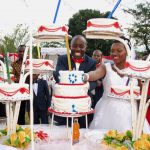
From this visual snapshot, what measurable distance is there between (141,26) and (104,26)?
2707 cm

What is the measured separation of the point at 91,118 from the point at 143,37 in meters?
25.4

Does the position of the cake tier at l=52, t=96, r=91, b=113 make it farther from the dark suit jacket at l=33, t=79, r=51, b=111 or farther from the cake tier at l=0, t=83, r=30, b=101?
the dark suit jacket at l=33, t=79, r=51, b=111

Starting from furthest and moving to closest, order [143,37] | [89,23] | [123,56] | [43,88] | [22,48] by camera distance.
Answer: [143,37] < [43,88] < [22,48] < [123,56] < [89,23]

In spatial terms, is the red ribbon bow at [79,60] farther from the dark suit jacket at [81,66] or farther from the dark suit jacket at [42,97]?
the dark suit jacket at [42,97]

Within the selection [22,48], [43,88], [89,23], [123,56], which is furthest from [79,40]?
[43,88]

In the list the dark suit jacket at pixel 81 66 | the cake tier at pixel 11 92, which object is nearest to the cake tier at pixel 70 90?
the cake tier at pixel 11 92

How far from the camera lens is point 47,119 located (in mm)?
5543

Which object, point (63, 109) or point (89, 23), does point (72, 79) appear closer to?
point (63, 109)

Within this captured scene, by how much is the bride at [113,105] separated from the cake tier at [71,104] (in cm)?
65

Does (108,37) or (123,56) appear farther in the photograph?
(123,56)

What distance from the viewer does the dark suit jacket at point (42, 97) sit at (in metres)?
5.36

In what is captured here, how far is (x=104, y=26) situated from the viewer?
105 inches

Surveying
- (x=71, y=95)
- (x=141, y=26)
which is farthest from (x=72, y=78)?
(x=141, y=26)

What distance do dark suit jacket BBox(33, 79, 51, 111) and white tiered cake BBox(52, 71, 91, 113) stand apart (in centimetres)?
257
